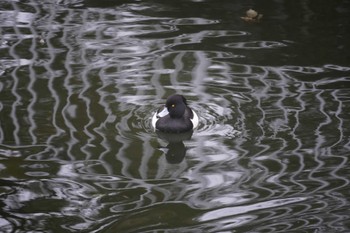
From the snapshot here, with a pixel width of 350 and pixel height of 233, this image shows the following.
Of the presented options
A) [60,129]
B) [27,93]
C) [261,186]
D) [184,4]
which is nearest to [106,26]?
[184,4]

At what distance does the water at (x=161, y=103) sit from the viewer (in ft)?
17.8

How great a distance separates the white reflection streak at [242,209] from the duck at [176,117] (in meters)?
1.63

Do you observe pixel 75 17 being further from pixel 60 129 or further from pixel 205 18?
pixel 60 129

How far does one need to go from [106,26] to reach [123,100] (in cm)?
188

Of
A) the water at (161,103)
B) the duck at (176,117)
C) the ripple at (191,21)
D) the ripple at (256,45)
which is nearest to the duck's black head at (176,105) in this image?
the duck at (176,117)

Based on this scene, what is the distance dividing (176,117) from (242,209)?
5.83 ft

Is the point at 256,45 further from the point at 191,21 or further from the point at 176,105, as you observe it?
the point at 176,105

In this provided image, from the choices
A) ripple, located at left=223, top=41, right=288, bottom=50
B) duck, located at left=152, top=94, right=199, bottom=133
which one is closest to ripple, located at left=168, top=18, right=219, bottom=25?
ripple, located at left=223, top=41, right=288, bottom=50

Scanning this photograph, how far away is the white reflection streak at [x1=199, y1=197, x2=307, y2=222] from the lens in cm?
532

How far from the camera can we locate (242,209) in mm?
5410

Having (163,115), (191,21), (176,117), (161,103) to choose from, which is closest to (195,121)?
(176,117)

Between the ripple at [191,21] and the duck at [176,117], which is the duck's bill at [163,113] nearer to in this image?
the duck at [176,117]

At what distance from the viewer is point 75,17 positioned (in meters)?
9.12

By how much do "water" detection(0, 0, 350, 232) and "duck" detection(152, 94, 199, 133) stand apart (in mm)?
103
